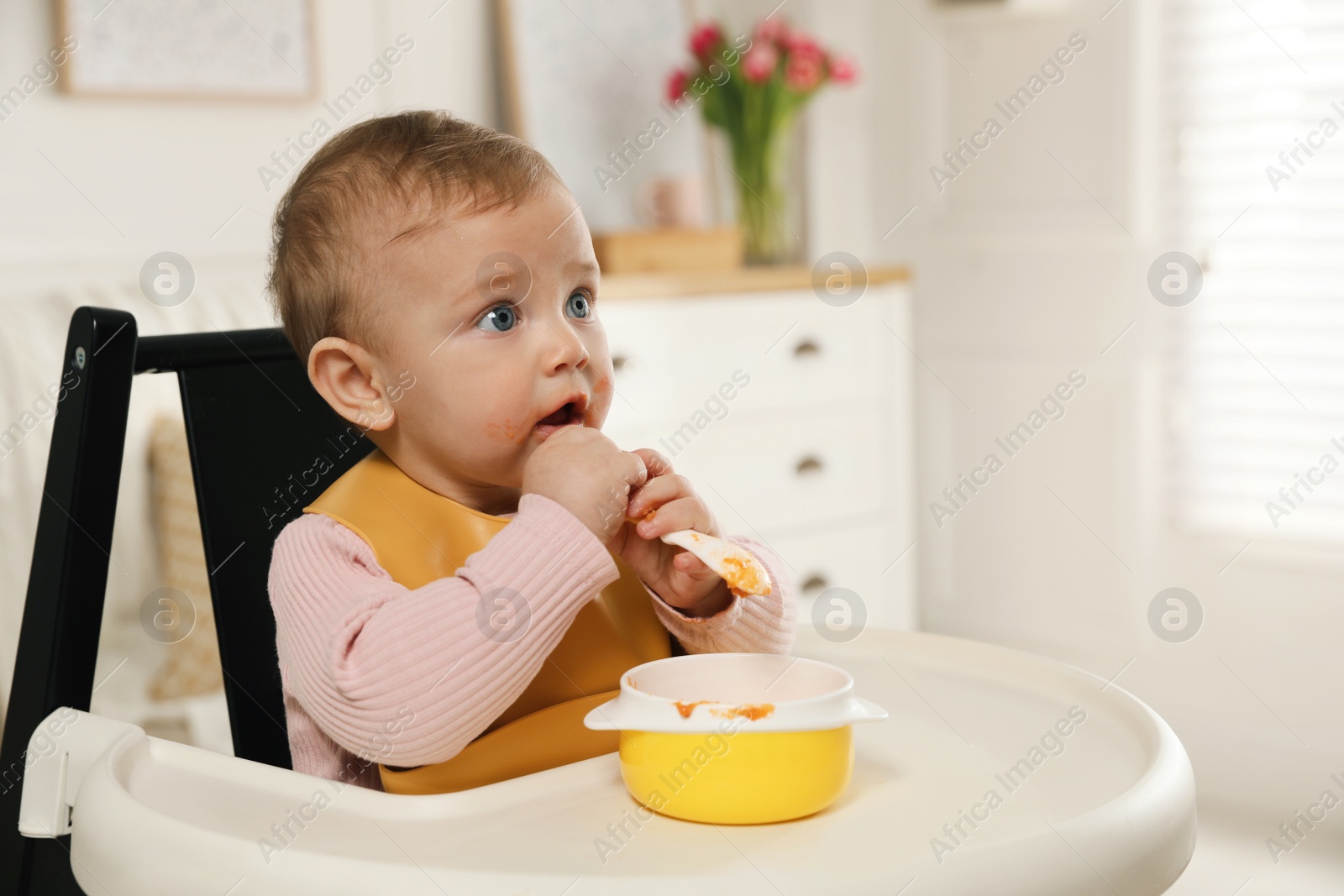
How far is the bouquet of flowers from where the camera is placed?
→ 2641mm

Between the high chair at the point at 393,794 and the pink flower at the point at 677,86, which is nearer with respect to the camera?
the high chair at the point at 393,794

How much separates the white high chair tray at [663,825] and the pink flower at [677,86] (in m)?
2.06

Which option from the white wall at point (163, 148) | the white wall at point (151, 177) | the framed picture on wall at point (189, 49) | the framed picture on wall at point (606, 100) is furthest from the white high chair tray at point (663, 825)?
the framed picture on wall at point (606, 100)

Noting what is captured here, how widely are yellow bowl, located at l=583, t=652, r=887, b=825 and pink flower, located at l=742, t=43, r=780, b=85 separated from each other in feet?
7.11

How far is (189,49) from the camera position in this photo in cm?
209

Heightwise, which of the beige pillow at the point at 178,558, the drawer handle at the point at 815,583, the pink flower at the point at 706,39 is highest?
the pink flower at the point at 706,39

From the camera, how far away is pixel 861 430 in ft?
8.87

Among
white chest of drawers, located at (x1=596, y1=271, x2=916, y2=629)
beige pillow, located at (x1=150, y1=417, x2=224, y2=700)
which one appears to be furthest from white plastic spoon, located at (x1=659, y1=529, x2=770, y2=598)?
white chest of drawers, located at (x1=596, y1=271, x2=916, y2=629)

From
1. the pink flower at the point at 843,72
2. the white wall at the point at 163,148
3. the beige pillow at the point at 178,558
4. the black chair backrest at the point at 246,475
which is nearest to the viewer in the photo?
the black chair backrest at the point at 246,475

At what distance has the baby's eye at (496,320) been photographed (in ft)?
2.68

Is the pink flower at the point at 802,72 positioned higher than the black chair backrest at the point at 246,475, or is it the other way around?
the pink flower at the point at 802,72

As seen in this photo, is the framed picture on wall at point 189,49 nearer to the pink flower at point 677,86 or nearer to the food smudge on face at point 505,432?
the pink flower at point 677,86

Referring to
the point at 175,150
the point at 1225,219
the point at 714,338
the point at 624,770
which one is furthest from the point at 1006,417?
the point at 624,770

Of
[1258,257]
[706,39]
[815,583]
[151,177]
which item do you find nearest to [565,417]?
[151,177]
